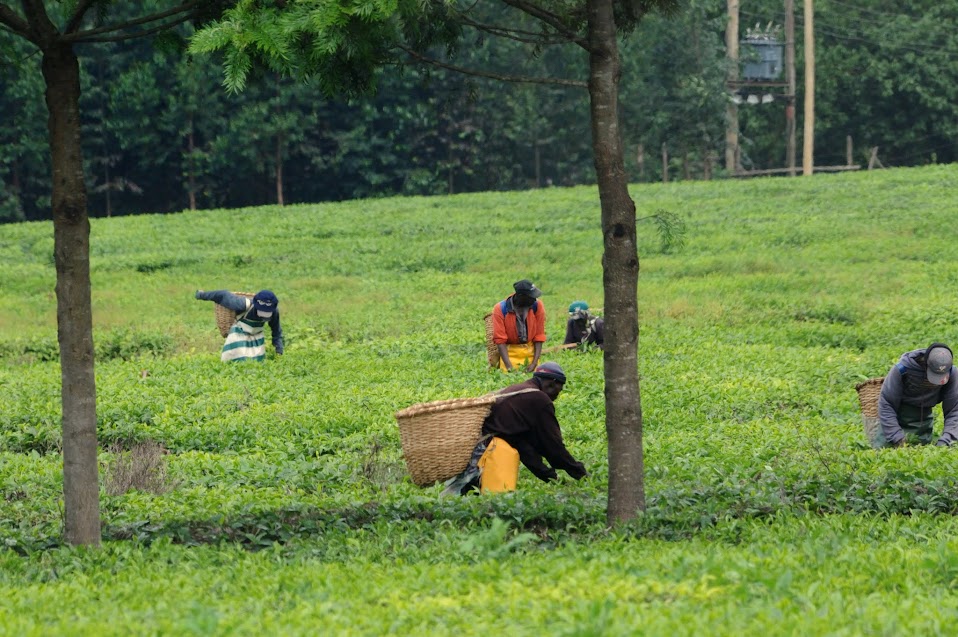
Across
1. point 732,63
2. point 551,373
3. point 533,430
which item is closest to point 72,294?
point 533,430

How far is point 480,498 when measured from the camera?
9898mm

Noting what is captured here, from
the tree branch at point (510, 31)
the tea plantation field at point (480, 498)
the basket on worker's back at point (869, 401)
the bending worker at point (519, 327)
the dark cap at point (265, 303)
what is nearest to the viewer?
the tea plantation field at point (480, 498)

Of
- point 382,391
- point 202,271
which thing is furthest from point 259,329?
point 202,271

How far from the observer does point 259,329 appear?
1819 cm

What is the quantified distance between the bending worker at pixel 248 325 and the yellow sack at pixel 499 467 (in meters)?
7.53

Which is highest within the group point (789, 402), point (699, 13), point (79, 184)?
point (699, 13)

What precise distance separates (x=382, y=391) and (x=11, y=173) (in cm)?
4845

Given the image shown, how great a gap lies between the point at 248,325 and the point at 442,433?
8.11 meters

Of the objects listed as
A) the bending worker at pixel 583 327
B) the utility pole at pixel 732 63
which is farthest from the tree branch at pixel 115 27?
the utility pole at pixel 732 63

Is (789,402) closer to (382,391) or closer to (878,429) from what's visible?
(878,429)

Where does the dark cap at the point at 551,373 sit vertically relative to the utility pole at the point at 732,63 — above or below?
below

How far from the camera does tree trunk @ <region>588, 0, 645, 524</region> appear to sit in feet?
29.3

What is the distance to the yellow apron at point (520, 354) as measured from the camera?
1628 centimetres

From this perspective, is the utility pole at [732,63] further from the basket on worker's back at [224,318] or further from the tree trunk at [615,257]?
the tree trunk at [615,257]
